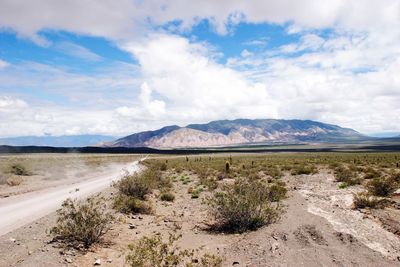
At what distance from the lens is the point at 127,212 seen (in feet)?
53.6

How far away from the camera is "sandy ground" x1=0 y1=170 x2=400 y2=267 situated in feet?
30.1

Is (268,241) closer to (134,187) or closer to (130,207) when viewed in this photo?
(130,207)

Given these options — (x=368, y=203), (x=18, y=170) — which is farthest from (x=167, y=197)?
(x=18, y=170)

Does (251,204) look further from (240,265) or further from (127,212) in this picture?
(127,212)

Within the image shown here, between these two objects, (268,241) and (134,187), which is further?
(134,187)

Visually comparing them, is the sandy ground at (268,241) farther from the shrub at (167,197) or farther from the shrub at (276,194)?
the shrub at (167,197)

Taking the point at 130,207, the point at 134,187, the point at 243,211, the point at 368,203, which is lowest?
the point at 130,207

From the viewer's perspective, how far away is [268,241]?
35.5 ft

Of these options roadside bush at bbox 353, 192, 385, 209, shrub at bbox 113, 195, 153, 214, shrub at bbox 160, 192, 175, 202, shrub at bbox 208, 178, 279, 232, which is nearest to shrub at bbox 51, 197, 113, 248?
shrub at bbox 208, 178, 279, 232

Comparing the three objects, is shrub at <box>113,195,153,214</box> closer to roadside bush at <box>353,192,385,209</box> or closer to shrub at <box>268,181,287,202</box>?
shrub at <box>268,181,287,202</box>

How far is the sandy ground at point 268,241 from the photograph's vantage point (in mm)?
9188

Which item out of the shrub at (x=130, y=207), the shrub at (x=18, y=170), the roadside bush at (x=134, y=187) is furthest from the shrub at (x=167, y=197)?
the shrub at (x=18, y=170)

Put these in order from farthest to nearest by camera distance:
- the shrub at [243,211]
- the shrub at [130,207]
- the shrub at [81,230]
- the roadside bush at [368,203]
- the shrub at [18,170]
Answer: the shrub at [18,170]
the shrub at [130,207]
the roadside bush at [368,203]
the shrub at [243,211]
the shrub at [81,230]

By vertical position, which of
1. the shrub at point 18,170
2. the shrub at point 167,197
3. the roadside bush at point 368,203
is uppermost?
the shrub at point 18,170
